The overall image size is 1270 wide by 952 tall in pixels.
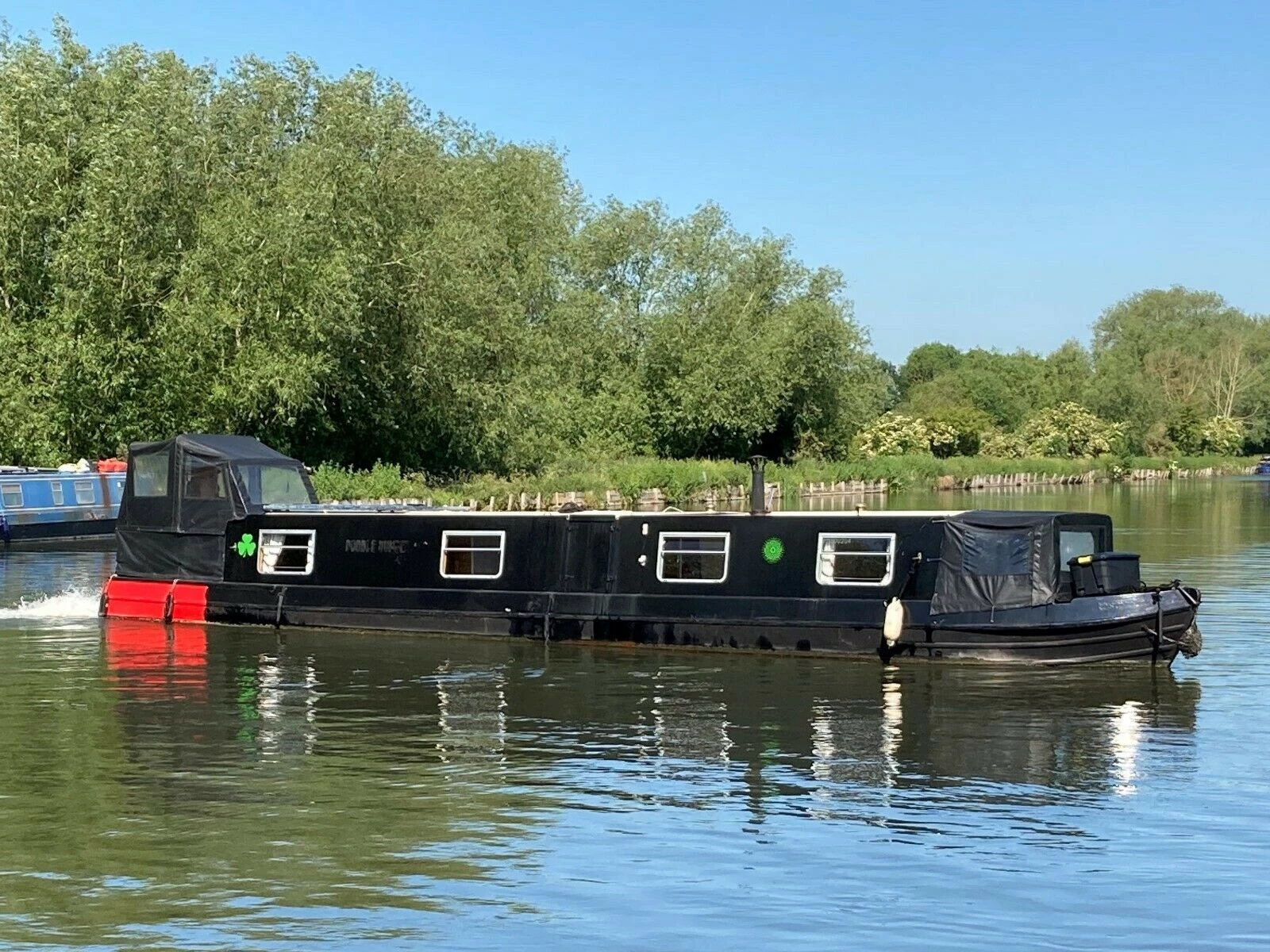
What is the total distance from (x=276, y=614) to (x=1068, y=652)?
11859mm

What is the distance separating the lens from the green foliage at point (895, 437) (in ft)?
348

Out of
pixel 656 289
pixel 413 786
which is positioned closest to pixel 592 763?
pixel 413 786

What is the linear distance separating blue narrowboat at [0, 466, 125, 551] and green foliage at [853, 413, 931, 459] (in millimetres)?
65464

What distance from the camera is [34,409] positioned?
4794 cm

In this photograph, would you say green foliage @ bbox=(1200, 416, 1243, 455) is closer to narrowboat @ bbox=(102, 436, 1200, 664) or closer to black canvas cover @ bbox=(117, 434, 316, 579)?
narrowboat @ bbox=(102, 436, 1200, 664)

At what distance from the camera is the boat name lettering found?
2409cm

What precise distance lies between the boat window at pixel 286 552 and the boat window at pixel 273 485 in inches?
34.5

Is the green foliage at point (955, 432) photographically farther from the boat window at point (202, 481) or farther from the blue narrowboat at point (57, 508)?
the boat window at point (202, 481)

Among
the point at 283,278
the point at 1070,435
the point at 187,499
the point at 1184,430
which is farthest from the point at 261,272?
the point at 1184,430

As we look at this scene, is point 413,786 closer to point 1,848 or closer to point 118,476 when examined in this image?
point 1,848

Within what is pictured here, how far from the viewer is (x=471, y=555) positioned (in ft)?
78.0

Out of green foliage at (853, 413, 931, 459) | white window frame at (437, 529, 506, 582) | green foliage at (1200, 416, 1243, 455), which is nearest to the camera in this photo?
white window frame at (437, 529, 506, 582)

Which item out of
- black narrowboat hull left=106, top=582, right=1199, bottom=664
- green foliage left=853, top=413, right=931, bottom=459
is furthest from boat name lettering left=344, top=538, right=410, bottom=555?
green foliage left=853, top=413, right=931, bottom=459

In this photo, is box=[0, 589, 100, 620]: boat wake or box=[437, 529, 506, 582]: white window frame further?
box=[0, 589, 100, 620]: boat wake
